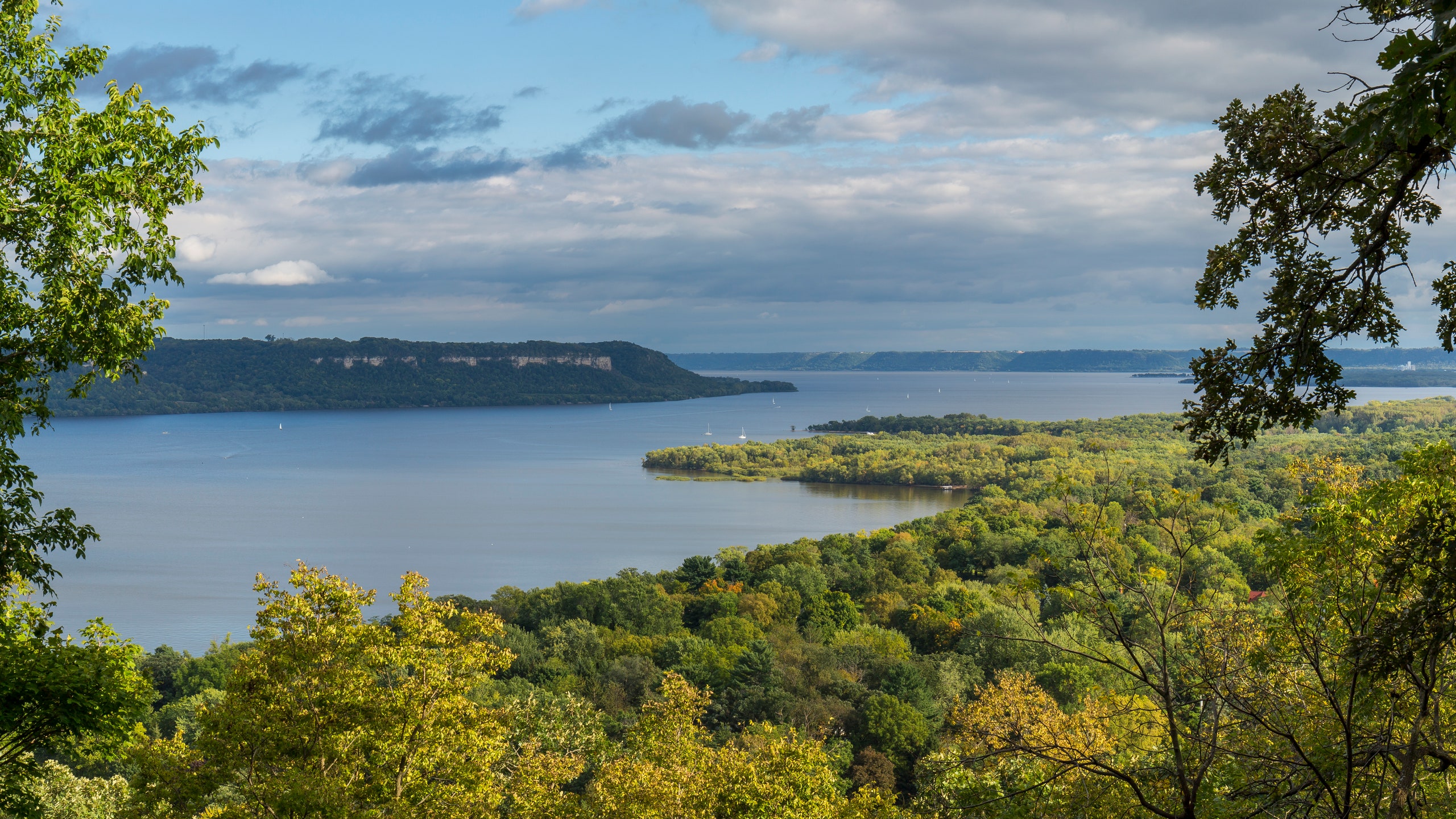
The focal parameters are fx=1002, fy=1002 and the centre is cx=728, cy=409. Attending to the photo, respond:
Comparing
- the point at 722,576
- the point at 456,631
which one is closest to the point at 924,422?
the point at 722,576

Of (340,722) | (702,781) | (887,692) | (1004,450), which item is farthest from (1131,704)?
(1004,450)

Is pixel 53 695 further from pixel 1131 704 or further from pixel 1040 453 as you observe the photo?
pixel 1040 453

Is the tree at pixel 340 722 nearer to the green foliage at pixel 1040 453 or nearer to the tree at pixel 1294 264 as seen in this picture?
the tree at pixel 1294 264

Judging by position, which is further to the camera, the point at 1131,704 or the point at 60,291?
the point at 1131,704

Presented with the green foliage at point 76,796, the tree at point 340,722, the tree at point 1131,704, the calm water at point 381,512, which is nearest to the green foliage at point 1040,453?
the calm water at point 381,512

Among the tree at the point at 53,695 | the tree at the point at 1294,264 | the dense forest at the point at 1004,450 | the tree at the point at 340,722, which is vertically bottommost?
the dense forest at the point at 1004,450

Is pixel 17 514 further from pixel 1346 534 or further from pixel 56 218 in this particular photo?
pixel 1346 534

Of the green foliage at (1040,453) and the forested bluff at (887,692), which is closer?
the forested bluff at (887,692)
